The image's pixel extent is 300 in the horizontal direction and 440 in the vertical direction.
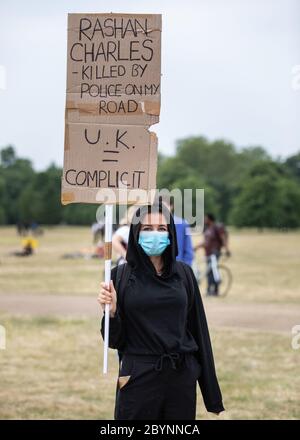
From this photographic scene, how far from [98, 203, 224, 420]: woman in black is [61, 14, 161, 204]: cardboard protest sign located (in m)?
0.37

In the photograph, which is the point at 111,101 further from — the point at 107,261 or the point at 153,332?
the point at 153,332

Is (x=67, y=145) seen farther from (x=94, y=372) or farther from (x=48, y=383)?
(x=94, y=372)

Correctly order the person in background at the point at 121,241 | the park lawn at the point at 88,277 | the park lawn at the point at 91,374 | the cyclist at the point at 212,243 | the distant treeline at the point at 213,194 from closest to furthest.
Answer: the park lawn at the point at 91,374
the person in background at the point at 121,241
the cyclist at the point at 212,243
the park lawn at the point at 88,277
the distant treeline at the point at 213,194

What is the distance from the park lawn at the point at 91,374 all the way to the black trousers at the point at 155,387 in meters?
2.99

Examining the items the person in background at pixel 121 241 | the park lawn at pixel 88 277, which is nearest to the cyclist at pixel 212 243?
the park lawn at pixel 88 277

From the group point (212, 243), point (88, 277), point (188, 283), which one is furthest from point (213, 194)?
point (188, 283)

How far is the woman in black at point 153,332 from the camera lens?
15.1 feet

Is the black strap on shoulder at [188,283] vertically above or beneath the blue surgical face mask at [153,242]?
beneath

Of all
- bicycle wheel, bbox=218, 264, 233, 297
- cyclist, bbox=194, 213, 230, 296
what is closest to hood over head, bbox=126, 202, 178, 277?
cyclist, bbox=194, 213, 230, 296

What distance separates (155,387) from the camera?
461 centimetres

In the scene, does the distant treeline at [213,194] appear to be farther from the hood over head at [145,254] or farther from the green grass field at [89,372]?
the hood over head at [145,254]

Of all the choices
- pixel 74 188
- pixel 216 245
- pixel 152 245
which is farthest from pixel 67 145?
pixel 216 245

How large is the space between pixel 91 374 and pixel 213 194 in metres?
98.5

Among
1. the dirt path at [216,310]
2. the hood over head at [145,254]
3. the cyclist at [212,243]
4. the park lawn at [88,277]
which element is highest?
the hood over head at [145,254]
